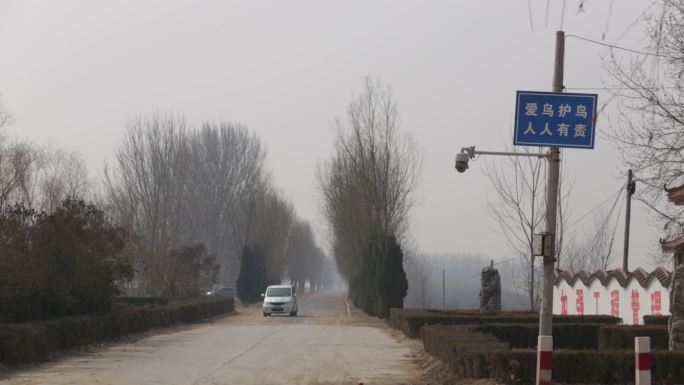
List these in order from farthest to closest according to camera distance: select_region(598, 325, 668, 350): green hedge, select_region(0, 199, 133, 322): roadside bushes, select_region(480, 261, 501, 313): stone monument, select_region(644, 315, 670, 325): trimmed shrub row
Answer: select_region(480, 261, 501, 313): stone monument, select_region(644, 315, 670, 325): trimmed shrub row, select_region(0, 199, 133, 322): roadside bushes, select_region(598, 325, 668, 350): green hedge

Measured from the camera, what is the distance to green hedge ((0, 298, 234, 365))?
57.2ft

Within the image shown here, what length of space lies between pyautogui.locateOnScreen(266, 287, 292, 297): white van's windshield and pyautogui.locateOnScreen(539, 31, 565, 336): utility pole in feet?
113

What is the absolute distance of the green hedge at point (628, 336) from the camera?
19469mm

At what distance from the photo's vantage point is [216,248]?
7962 centimetres

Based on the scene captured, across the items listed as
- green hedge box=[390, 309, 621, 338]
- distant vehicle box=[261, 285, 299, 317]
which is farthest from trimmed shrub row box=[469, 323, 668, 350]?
distant vehicle box=[261, 285, 299, 317]

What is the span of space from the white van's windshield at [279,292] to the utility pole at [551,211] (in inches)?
1351

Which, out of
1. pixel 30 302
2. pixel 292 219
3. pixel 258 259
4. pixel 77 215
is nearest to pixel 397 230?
pixel 258 259

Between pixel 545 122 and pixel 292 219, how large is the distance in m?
80.1

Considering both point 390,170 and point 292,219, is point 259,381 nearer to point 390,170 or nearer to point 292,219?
point 390,170

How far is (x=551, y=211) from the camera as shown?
12320 millimetres

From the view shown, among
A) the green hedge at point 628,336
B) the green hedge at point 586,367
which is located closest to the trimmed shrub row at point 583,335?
the green hedge at point 628,336

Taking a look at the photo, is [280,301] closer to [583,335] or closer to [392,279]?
[392,279]

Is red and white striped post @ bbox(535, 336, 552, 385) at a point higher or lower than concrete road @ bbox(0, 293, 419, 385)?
higher

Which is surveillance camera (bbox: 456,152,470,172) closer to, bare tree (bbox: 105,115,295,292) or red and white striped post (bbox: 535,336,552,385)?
red and white striped post (bbox: 535,336,552,385)
